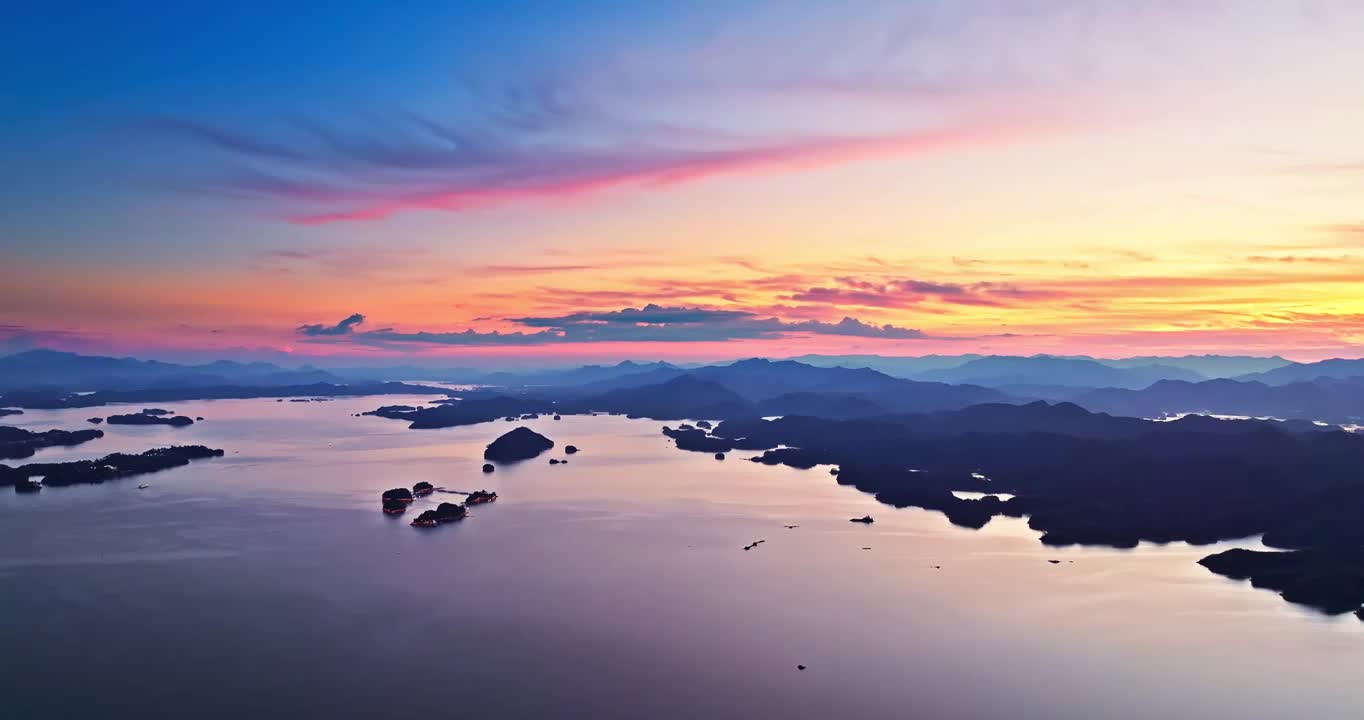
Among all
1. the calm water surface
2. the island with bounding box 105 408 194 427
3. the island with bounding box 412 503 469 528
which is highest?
the island with bounding box 105 408 194 427

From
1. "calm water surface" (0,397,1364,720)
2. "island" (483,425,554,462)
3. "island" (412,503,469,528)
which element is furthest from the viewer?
"island" (483,425,554,462)

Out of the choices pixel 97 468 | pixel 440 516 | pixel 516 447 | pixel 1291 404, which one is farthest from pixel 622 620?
pixel 1291 404

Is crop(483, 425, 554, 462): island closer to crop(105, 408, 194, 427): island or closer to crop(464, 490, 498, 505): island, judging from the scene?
crop(464, 490, 498, 505): island

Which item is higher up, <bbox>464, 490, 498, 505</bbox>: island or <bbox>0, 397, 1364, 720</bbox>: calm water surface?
<bbox>464, 490, 498, 505</bbox>: island

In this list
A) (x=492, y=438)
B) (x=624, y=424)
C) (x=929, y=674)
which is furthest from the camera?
(x=624, y=424)

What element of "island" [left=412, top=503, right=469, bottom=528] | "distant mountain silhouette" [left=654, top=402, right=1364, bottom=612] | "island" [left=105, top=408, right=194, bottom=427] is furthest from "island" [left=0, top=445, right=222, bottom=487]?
"distant mountain silhouette" [left=654, top=402, right=1364, bottom=612]

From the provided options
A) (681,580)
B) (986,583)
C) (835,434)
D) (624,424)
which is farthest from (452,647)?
(624,424)

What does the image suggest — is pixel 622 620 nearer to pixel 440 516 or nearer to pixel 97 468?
pixel 440 516

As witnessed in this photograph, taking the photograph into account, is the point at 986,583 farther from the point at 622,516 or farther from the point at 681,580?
the point at 622,516
